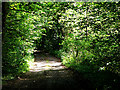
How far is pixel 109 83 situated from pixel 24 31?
5.83m

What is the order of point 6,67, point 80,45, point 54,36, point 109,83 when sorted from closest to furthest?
1. point 109,83
2. point 6,67
3. point 80,45
4. point 54,36

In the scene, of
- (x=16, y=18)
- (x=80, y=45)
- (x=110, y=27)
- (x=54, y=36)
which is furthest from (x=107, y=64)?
(x=54, y=36)

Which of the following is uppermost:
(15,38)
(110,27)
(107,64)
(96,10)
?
(96,10)

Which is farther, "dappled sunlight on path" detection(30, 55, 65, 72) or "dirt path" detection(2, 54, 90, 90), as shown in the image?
"dappled sunlight on path" detection(30, 55, 65, 72)

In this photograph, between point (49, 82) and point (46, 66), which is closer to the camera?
point (49, 82)

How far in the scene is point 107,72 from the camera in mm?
6754

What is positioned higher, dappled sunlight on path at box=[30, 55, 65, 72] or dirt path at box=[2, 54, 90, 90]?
dirt path at box=[2, 54, 90, 90]

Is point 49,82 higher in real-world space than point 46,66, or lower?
higher

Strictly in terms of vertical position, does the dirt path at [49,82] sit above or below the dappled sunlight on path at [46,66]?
above

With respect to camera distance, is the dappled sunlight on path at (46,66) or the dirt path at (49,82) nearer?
the dirt path at (49,82)

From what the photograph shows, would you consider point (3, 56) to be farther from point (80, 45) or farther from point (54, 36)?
point (54, 36)

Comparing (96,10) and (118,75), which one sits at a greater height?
→ (96,10)

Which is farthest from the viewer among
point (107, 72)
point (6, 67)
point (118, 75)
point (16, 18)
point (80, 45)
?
point (80, 45)

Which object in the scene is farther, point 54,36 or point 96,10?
point 54,36
